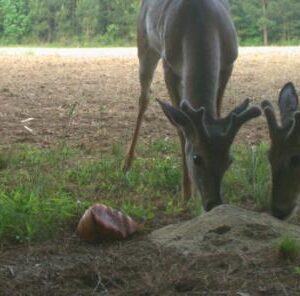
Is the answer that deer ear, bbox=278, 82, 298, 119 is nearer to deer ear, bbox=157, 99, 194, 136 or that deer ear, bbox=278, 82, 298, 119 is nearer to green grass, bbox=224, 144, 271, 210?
green grass, bbox=224, 144, 271, 210

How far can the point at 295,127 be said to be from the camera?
186 inches

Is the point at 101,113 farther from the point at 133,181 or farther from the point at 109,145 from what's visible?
the point at 133,181

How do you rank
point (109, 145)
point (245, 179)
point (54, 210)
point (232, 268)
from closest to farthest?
point (232, 268) → point (54, 210) → point (245, 179) → point (109, 145)

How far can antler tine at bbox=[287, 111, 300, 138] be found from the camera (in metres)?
4.66

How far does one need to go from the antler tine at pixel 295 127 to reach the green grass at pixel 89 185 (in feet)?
2.02

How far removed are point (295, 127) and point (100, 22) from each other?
32168mm

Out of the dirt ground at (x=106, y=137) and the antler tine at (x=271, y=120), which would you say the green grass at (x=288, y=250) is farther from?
the antler tine at (x=271, y=120)

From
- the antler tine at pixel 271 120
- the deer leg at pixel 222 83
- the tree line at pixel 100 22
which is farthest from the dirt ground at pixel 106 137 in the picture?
the tree line at pixel 100 22

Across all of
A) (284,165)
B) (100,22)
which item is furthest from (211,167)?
(100,22)

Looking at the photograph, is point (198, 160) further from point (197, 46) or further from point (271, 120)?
point (197, 46)

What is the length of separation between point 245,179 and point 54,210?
5.68 ft

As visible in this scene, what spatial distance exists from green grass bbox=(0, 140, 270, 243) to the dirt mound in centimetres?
60

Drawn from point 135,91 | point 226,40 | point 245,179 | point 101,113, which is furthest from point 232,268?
point 135,91

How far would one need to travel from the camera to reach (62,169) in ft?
20.9
